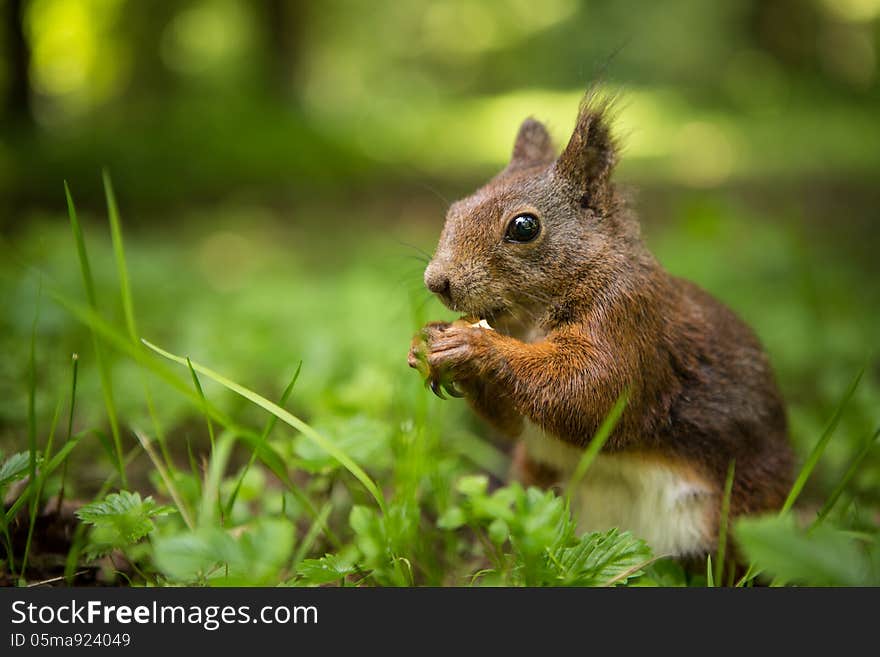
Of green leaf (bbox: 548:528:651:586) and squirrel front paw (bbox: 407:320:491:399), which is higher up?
squirrel front paw (bbox: 407:320:491:399)

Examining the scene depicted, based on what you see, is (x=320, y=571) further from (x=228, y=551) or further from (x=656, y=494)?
(x=656, y=494)

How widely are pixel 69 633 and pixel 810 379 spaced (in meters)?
3.62

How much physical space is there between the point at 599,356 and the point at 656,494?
0.52 m

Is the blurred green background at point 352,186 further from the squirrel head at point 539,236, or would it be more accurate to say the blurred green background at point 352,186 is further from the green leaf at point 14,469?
the green leaf at point 14,469

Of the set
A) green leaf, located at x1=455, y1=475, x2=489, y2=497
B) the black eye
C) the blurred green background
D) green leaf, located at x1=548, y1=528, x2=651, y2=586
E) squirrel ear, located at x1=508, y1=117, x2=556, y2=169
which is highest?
the blurred green background

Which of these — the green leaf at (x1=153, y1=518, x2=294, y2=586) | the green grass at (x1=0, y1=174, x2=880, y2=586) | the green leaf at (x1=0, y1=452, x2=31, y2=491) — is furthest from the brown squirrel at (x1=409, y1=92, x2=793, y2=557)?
the green leaf at (x1=0, y1=452, x2=31, y2=491)

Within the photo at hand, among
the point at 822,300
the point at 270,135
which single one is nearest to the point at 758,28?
the point at 270,135

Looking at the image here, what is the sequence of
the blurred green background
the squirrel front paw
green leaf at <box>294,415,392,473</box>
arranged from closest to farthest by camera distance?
the squirrel front paw, green leaf at <box>294,415,392,473</box>, the blurred green background

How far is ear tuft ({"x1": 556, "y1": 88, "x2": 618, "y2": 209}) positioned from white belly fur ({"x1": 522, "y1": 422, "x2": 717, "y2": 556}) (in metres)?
0.71

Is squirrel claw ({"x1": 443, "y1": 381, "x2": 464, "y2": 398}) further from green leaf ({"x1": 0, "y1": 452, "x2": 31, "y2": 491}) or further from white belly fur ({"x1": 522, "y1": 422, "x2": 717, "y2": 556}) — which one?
green leaf ({"x1": 0, "y1": 452, "x2": 31, "y2": 491})

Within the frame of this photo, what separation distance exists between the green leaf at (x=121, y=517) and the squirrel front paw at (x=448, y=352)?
27.6 inches

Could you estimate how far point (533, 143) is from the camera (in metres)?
2.46

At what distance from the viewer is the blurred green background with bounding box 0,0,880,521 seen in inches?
128

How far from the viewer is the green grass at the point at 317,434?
5.37 ft
